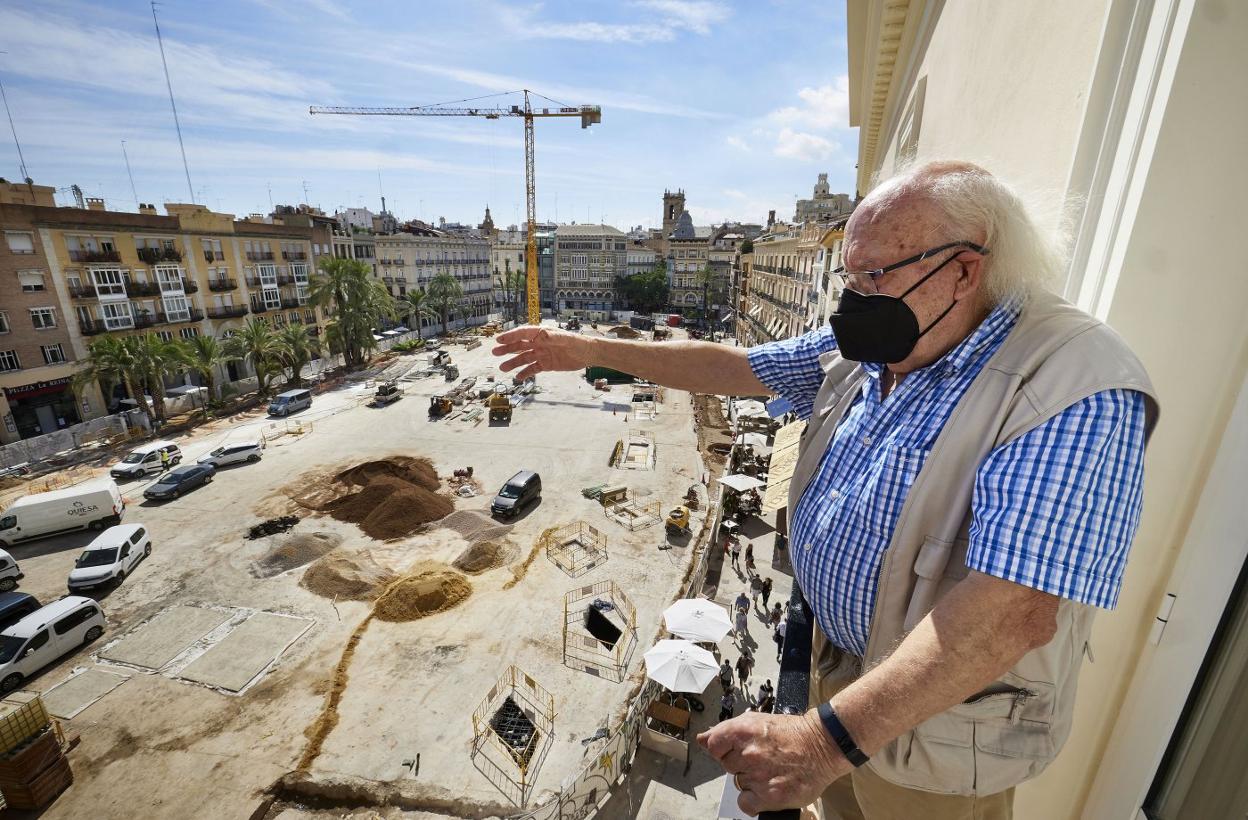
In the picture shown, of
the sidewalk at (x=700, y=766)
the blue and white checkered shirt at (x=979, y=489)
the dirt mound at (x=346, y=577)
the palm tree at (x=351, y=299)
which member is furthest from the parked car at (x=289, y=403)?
the blue and white checkered shirt at (x=979, y=489)

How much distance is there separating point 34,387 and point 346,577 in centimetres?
2517

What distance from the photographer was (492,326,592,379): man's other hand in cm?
378

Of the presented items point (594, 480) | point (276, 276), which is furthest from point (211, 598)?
point (276, 276)

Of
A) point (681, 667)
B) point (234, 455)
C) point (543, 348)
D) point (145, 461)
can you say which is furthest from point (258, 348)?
point (543, 348)

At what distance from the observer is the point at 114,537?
15.8 m

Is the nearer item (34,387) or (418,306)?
(34,387)

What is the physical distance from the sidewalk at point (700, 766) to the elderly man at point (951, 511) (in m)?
8.03

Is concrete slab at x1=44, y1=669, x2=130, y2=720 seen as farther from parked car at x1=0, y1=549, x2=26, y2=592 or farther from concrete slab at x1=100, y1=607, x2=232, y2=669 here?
parked car at x1=0, y1=549, x2=26, y2=592

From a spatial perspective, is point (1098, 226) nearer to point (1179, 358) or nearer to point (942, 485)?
point (1179, 358)

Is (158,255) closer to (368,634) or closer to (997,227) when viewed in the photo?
(368,634)

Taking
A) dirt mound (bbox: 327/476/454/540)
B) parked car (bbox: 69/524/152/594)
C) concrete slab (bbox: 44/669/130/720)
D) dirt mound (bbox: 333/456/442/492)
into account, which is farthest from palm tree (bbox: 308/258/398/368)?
concrete slab (bbox: 44/669/130/720)

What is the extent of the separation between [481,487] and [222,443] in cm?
1441

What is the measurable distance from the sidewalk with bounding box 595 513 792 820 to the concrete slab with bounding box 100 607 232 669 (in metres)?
11.1

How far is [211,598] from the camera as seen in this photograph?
1461 centimetres
